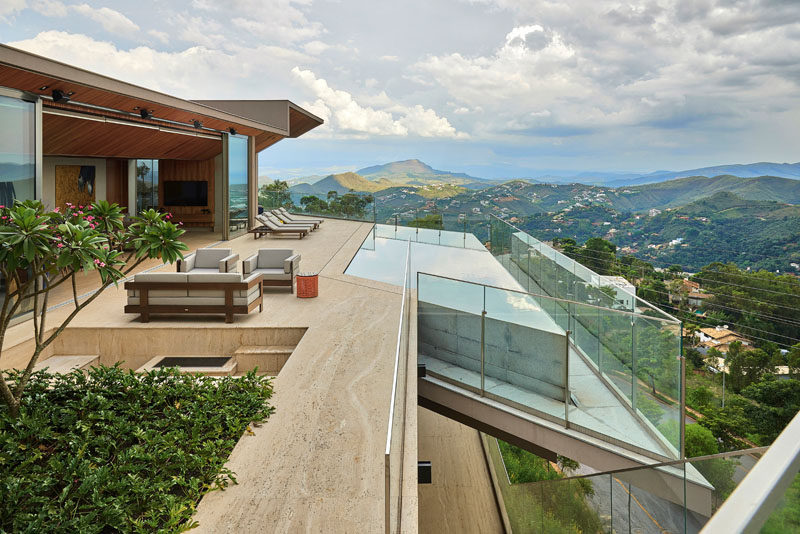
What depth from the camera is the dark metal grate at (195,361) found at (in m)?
6.50

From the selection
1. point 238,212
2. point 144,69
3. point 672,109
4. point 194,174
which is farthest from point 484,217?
point 672,109

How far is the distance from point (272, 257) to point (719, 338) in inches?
1427

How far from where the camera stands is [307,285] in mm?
8547

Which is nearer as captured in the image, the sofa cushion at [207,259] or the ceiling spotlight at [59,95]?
the ceiling spotlight at [59,95]

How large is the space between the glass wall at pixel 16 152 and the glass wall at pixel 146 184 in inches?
421

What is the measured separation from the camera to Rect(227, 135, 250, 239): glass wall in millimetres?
15672

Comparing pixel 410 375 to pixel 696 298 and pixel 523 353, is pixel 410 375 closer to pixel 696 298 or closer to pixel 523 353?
pixel 523 353

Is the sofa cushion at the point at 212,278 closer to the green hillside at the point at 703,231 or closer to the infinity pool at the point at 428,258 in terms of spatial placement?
the infinity pool at the point at 428,258

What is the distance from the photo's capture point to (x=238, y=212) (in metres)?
17.0

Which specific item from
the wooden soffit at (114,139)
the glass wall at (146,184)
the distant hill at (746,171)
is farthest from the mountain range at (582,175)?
the wooden soffit at (114,139)

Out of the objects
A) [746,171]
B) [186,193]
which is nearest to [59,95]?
[186,193]

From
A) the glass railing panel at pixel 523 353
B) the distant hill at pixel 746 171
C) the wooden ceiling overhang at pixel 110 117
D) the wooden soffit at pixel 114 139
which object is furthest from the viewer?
the distant hill at pixel 746 171

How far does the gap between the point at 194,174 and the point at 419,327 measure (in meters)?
12.9

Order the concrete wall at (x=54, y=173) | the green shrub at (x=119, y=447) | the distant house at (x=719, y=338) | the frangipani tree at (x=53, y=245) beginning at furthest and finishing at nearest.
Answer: the distant house at (x=719, y=338), the concrete wall at (x=54, y=173), the frangipani tree at (x=53, y=245), the green shrub at (x=119, y=447)
